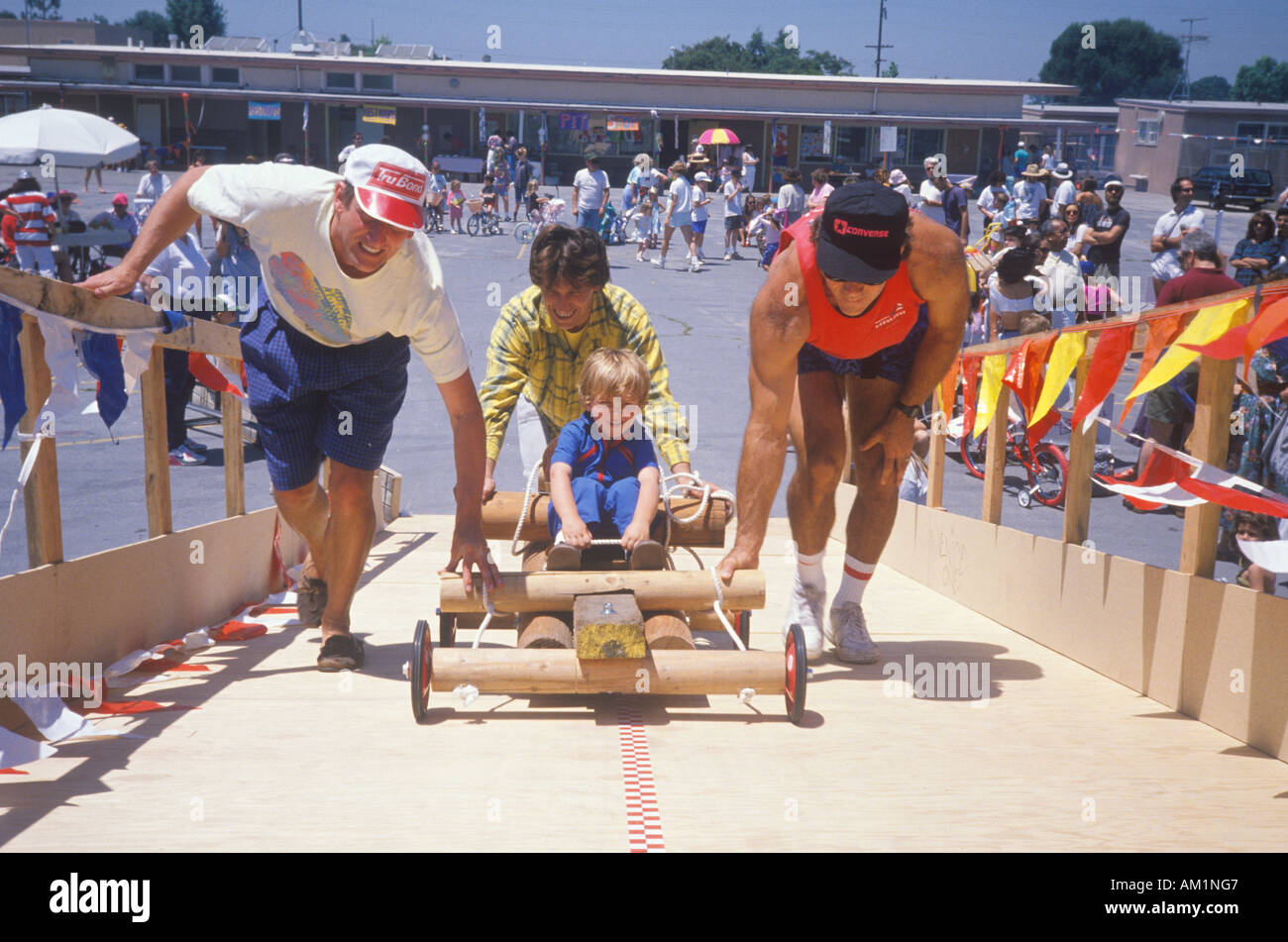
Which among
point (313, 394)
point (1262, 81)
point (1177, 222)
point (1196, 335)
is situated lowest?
point (313, 394)

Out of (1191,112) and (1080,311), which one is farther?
(1191,112)

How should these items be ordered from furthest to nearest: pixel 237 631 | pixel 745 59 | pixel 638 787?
pixel 745 59, pixel 237 631, pixel 638 787

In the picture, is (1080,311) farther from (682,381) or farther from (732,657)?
(732,657)

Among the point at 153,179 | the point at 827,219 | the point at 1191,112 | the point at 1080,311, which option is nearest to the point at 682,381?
the point at 1080,311

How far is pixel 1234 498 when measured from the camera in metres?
3.33

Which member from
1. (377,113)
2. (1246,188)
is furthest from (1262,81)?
(377,113)

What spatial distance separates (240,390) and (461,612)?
73.3 inches

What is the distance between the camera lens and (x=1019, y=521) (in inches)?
350

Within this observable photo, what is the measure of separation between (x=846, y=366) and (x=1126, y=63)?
130 m

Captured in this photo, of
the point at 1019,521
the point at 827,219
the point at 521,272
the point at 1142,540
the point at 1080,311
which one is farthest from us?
the point at 521,272

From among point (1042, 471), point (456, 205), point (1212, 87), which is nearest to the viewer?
point (1042, 471)

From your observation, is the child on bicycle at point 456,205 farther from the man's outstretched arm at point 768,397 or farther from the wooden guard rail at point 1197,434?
the man's outstretched arm at point 768,397

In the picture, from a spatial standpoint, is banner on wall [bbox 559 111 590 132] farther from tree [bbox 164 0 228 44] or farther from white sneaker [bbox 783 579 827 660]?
tree [bbox 164 0 228 44]

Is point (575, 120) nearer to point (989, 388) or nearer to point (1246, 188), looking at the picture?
point (1246, 188)
